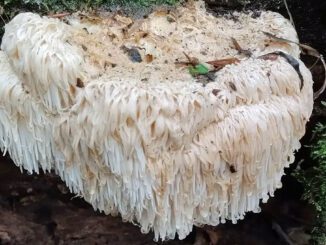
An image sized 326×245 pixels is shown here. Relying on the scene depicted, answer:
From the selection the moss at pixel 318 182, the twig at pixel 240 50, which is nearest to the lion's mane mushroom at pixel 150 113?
the twig at pixel 240 50


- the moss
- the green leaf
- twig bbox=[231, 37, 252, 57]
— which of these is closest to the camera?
the green leaf

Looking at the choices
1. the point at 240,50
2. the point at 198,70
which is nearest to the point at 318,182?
the point at 240,50

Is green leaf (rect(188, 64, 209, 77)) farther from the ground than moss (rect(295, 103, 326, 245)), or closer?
farther from the ground

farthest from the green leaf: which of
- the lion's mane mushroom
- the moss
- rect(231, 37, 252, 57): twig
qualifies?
the moss

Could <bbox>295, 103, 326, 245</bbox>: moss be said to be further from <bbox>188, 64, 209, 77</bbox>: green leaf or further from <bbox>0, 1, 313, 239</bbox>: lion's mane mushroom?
<bbox>188, 64, 209, 77</bbox>: green leaf

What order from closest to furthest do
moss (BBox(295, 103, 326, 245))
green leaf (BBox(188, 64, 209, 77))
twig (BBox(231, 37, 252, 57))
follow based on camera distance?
green leaf (BBox(188, 64, 209, 77)) → twig (BBox(231, 37, 252, 57)) → moss (BBox(295, 103, 326, 245))

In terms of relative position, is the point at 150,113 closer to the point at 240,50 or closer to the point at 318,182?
the point at 240,50
